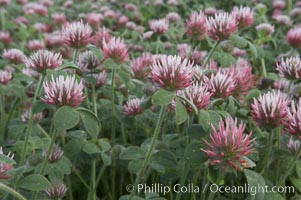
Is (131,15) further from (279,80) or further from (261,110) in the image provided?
(261,110)

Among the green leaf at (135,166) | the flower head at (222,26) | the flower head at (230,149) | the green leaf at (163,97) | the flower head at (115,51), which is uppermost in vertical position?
the flower head at (222,26)

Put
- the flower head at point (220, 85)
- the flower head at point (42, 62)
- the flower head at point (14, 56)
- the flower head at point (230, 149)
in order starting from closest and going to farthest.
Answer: the flower head at point (230, 149), the flower head at point (220, 85), the flower head at point (42, 62), the flower head at point (14, 56)

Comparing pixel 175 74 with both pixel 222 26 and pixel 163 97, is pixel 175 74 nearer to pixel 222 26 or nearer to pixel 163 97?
pixel 163 97

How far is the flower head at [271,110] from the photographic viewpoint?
1558 millimetres

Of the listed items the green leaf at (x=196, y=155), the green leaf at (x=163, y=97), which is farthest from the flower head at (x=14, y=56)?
the green leaf at (x=196, y=155)

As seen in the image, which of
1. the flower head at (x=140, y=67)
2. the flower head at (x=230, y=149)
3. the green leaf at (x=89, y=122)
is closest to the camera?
the flower head at (x=230, y=149)

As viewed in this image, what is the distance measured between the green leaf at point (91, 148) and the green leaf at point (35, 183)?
370 mm

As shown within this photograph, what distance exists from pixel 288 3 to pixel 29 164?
3901 millimetres

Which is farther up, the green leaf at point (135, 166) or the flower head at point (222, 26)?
the flower head at point (222, 26)

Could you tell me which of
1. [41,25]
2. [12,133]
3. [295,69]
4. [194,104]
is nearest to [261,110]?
[194,104]

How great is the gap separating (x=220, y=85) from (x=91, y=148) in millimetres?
621

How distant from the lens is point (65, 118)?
154cm

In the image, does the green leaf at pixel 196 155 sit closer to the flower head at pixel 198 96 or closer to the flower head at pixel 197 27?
the flower head at pixel 198 96

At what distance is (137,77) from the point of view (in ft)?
8.51
